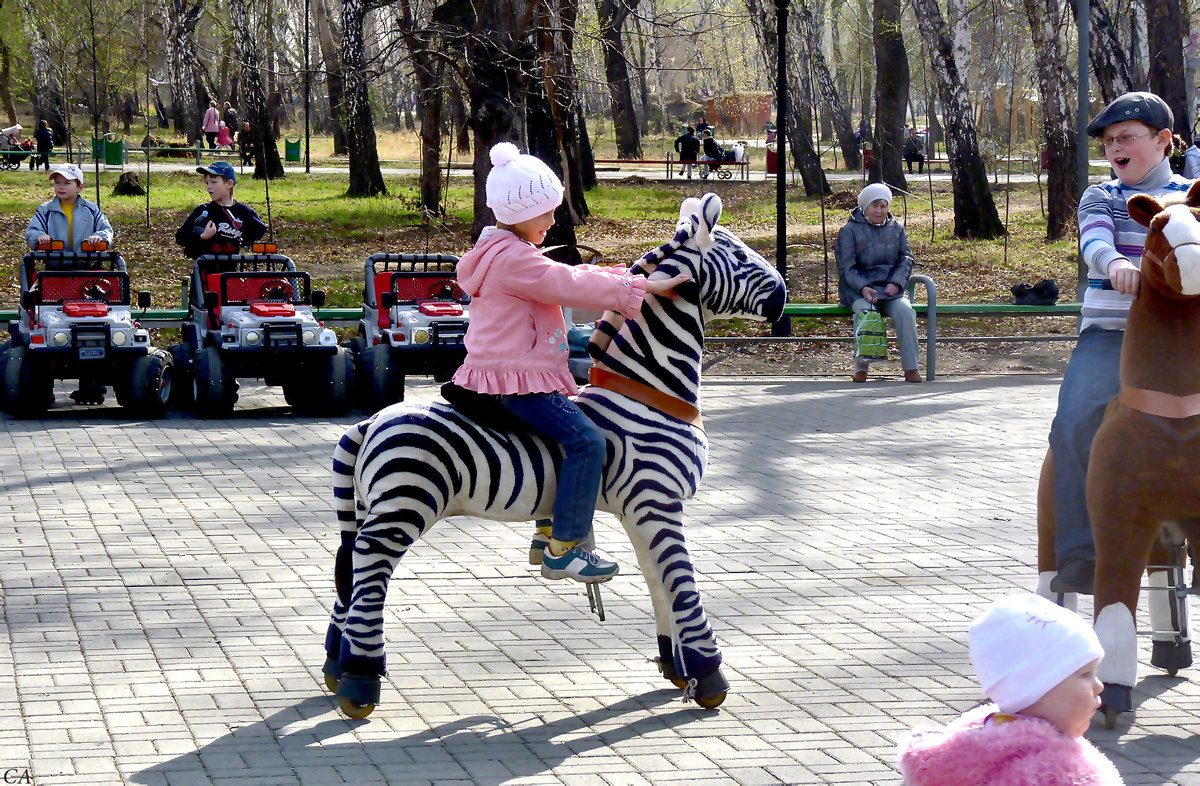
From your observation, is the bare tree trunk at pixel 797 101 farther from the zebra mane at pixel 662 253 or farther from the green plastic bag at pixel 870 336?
the zebra mane at pixel 662 253

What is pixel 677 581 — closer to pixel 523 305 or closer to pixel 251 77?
pixel 523 305

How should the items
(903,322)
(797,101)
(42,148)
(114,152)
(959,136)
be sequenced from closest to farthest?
(903,322), (959,136), (797,101), (114,152), (42,148)

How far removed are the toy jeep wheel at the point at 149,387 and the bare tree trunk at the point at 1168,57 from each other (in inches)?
649

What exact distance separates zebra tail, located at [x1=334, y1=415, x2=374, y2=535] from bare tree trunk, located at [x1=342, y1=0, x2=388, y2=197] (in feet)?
61.8

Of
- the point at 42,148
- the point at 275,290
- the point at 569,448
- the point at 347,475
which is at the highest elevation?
the point at 42,148

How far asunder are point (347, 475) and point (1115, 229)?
3.19 m

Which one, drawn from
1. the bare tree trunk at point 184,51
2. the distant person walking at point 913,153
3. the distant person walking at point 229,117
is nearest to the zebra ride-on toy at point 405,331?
the bare tree trunk at point 184,51

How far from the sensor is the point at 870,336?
14.2 meters

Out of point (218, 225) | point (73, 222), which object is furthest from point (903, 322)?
point (73, 222)

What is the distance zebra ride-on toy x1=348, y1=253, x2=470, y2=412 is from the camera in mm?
12180

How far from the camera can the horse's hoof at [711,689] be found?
18.2ft

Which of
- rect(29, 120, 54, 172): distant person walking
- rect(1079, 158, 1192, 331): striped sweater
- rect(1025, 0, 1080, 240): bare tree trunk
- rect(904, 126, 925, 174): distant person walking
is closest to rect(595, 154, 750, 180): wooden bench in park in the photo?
rect(904, 126, 925, 174): distant person walking

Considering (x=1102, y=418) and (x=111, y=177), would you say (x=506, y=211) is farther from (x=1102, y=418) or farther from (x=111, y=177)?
(x=111, y=177)

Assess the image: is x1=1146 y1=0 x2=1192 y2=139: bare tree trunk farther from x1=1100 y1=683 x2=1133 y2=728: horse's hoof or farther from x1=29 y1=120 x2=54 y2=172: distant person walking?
x1=29 y1=120 x2=54 y2=172: distant person walking
